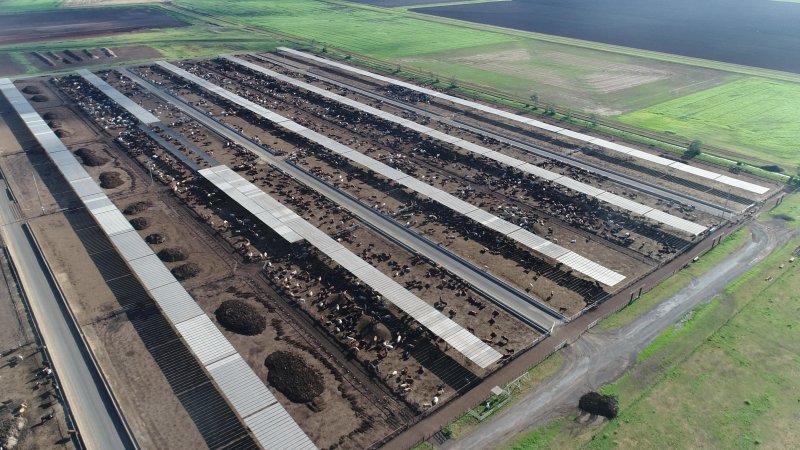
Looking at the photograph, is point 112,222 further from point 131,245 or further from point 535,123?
point 535,123

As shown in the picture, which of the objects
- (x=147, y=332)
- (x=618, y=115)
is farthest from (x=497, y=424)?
Answer: (x=618, y=115)

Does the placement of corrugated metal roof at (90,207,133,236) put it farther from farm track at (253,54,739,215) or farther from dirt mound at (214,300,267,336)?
farm track at (253,54,739,215)

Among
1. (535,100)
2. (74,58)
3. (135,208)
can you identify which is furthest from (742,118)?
(74,58)

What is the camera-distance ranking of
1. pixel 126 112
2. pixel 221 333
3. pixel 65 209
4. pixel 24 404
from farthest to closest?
pixel 126 112
pixel 65 209
pixel 221 333
pixel 24 404

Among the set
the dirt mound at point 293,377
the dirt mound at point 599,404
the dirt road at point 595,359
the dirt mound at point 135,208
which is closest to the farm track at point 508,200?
the dirt road at point 595,359

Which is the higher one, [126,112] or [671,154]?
[671,154]

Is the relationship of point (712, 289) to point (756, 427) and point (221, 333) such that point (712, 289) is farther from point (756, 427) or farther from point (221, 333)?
point (221, 333)
